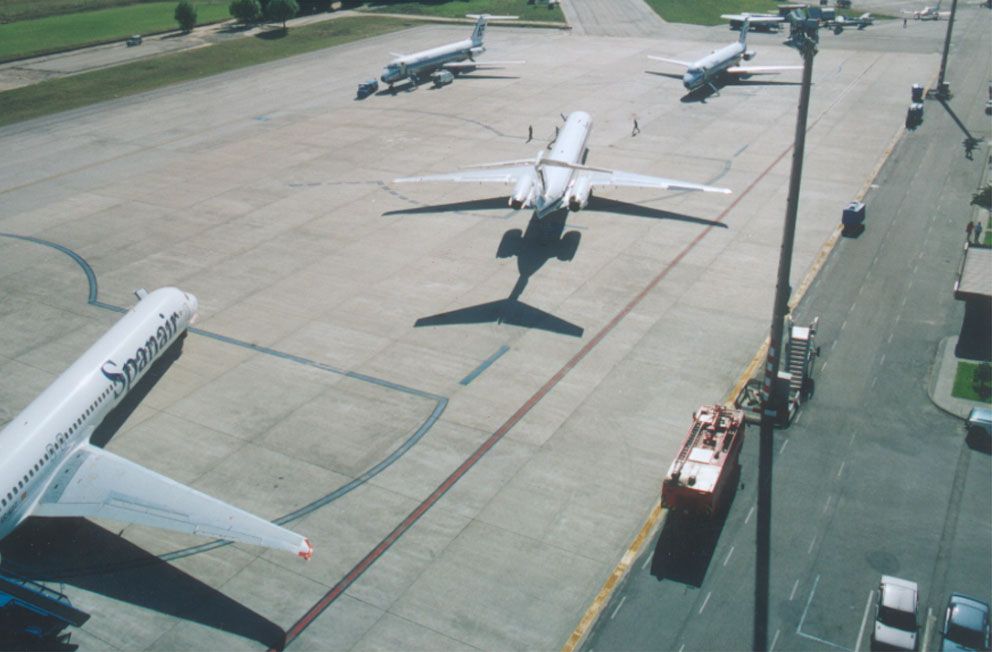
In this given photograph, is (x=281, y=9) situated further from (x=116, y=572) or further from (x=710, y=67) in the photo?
(x=116, y=572)

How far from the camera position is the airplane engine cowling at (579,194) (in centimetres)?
5200

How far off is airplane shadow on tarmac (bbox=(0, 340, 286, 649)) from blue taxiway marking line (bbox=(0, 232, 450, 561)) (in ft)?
4.43

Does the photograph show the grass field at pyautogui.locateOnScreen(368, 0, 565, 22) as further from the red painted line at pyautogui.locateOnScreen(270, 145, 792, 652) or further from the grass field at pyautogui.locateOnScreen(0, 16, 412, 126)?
the red painted line at pyautogui.locateOnScreen(270, 145, 792, 652)

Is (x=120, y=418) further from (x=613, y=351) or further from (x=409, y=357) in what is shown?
(x=613, y=351)

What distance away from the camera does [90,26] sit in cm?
14338

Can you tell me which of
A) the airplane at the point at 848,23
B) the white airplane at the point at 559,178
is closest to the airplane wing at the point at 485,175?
the white airplane at the point at 559,178

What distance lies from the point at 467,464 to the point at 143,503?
42.3 feet

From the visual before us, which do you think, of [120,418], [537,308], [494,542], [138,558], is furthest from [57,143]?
[494,542]

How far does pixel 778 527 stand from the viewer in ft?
105

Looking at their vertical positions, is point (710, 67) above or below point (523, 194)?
above

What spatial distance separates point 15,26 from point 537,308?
458 feet

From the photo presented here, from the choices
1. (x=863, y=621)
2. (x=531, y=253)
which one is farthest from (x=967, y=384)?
(x=531, y=253)

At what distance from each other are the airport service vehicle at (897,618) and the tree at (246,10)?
133 meters

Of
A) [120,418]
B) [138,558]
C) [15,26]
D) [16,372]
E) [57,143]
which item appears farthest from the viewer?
[15,26]
